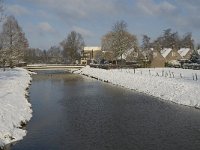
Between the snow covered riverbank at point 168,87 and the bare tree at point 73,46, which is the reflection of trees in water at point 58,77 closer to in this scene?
the snow covered riverbank at point 168,87

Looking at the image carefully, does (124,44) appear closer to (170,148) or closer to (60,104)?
(60,104)

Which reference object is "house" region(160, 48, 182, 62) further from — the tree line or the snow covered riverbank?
the snow covered riverbank

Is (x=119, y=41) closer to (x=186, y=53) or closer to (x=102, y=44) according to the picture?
(x=102, y=44)

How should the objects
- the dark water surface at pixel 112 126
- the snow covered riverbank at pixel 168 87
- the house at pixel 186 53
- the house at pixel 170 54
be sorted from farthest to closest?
the house at pixel 186 53 < the house at pixel 170 54 < the snow covered riverbank at pixel 168 87 < the dark water surface at pixel 112 126

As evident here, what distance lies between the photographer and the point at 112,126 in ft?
78.4

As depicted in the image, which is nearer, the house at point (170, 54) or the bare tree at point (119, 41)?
the bare tree at point (119, 41)

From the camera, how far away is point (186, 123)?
2425 cm

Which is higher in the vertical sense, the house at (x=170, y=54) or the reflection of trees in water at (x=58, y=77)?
the house at (x=170, y=54)

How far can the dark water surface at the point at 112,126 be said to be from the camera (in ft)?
61.9

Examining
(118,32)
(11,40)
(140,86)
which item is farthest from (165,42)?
(140,86)

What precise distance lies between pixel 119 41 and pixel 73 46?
6089 centimetres

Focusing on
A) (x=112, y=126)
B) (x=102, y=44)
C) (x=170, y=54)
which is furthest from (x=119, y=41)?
(x=112, y=126)

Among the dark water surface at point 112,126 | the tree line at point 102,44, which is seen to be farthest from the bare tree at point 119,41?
the dark water surface at point 112,126

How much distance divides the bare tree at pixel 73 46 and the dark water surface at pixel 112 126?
137570mm
